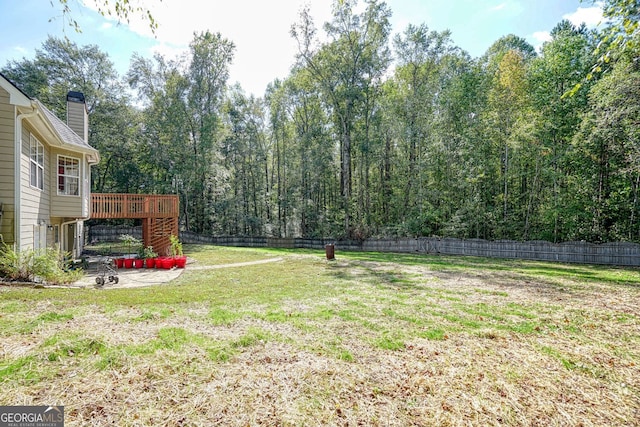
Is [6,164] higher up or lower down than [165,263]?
higher up

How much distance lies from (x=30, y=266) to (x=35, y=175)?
309 cm

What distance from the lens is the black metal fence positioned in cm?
1322

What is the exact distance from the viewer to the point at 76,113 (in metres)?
13.4

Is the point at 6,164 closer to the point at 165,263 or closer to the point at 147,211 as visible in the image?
the point at 165,263

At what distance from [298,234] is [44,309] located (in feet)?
66.4

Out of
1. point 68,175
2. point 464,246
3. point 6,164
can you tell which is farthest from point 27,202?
point 464,246

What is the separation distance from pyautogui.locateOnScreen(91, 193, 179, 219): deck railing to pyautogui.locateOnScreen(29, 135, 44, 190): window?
331 centimetres

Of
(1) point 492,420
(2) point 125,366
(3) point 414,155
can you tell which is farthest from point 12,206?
→ (3) point 414,155

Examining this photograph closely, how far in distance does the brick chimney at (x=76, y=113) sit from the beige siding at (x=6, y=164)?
23.7 feet

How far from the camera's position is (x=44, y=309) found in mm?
4477

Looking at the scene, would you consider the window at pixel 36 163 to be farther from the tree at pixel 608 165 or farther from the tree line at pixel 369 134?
the tree at pixel 608 165

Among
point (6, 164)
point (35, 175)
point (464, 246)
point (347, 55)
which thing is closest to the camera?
point (6, 164)

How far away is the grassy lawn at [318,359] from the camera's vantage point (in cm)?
242

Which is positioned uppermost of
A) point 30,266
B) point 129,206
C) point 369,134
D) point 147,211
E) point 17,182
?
point 369,134
